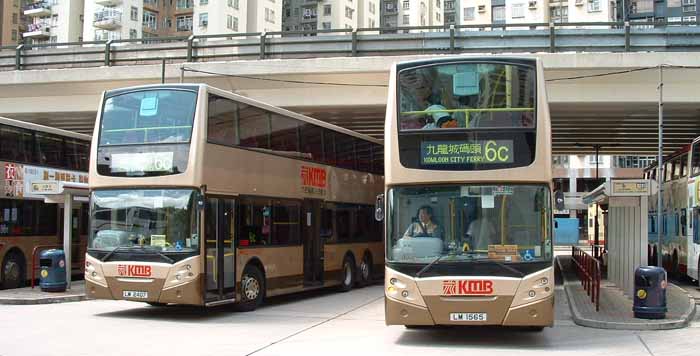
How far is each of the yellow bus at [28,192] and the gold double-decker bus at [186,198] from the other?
551cm

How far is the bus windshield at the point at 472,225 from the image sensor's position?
34.6 feet

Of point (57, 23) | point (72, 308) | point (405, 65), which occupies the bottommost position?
point (72, 308)

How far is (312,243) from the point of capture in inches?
694

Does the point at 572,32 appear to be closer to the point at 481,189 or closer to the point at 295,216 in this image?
the point at 295,216

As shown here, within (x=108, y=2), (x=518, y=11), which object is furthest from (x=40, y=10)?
(x=518, y=11)

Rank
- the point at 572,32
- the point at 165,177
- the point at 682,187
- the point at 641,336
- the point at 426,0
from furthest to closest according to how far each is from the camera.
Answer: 1. the point at 426,0
2. the point at 572,32
3. the point at 682,187
4. the point at 165,177
5. the point at 641,336

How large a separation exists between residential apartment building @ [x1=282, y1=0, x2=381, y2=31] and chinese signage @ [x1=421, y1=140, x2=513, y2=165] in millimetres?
81058

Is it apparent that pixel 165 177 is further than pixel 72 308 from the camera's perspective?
No

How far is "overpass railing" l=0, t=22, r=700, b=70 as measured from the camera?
2223 cm

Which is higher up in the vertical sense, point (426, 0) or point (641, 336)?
point (426, 0)

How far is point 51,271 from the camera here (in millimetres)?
17531

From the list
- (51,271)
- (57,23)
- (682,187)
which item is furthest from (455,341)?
(57,23)

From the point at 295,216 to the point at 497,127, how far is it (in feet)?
23.0

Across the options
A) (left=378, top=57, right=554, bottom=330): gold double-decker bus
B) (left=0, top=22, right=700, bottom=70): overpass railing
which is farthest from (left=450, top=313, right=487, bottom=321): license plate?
(left=0, top=22, right=700, bottom=70): overpass railing
